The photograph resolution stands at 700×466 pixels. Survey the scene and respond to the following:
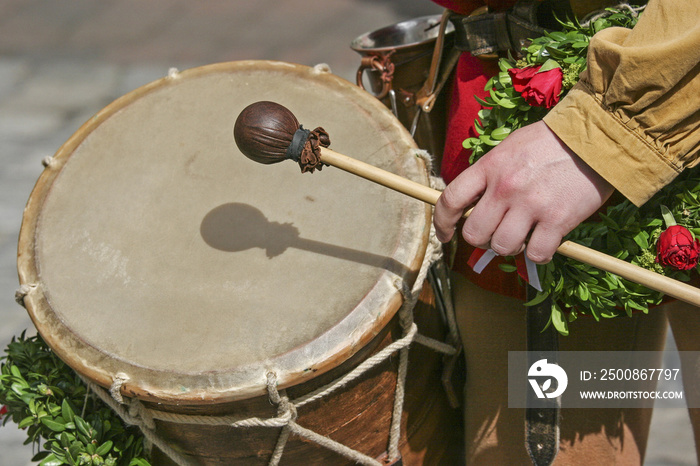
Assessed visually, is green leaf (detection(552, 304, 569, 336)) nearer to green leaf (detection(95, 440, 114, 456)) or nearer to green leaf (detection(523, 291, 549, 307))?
green leaf (detection(523, 291, 549, 307))

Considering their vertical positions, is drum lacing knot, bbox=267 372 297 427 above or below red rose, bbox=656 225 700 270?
below

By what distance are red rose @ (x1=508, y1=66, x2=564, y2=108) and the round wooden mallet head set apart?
32 cm

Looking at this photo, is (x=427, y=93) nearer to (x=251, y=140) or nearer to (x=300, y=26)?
(x=251, y=140)

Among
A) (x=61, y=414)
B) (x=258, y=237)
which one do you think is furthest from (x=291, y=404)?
(x=61, y=414)

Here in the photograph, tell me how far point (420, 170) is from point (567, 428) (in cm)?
57

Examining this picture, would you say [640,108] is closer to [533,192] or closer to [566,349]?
[533,192]

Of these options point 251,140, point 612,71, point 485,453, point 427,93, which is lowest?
point 485,453

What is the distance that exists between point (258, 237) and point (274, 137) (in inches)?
9.8

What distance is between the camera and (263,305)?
3.37 feet

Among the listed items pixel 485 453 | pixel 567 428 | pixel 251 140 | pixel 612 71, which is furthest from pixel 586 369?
pixel 251 140

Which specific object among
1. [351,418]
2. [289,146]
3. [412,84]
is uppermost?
[412,84]

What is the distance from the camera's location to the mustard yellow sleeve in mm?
768

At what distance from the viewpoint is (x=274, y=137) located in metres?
0.91

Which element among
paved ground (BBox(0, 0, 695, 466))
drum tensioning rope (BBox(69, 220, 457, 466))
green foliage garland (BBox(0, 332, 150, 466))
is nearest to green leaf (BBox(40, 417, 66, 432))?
green foliage garland (BBox(0, 332, 150, 466))
